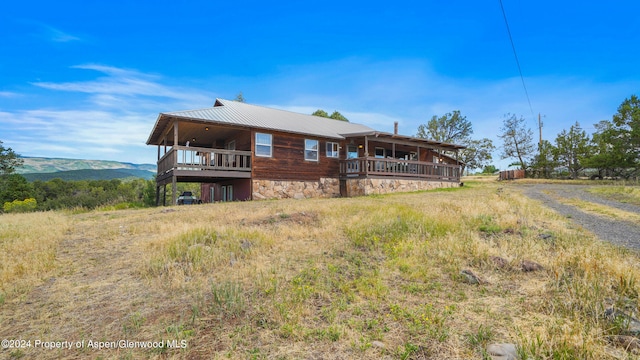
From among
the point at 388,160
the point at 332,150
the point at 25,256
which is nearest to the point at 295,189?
the point at 332,150

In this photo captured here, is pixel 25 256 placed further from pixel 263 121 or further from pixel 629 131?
pixel 629 131

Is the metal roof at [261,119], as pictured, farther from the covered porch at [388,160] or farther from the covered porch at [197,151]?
the covered porch at [388,160]

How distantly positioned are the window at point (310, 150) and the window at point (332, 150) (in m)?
1.11

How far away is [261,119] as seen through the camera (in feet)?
63.6

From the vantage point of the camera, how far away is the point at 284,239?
7.16 meters

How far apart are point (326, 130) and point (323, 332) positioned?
64.7ft

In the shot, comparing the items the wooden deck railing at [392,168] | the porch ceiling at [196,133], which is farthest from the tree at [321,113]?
the porch ceiling at [196,133]

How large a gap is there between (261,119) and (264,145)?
6.04 feet

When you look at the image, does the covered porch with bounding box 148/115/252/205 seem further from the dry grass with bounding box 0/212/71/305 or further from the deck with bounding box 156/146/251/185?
the dry grass with bounding box 0/212/71/305

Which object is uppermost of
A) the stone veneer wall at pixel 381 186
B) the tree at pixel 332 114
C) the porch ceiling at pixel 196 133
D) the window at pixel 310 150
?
the tree at pixel 332 114

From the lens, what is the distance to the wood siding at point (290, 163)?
60.8ft

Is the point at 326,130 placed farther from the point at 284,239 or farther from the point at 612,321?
the point at 612,321

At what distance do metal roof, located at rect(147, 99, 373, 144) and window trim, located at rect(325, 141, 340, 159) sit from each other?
69 cm

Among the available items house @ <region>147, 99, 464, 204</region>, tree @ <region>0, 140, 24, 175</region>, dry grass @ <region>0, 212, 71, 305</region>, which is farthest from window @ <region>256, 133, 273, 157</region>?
tree @ <region>0, 140, 24, 175</region>
